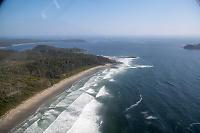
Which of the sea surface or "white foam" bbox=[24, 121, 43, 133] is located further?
the sea surface


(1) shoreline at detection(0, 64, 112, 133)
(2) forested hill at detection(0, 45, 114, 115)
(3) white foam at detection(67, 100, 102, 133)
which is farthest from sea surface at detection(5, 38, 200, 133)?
(2) forested hill at detection(0, 45, 114, 115)

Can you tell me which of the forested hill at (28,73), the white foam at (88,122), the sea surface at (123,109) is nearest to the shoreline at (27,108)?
the forested hill at (28,73)

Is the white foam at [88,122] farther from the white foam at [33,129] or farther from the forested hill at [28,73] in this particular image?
the forested hill at [28,73]

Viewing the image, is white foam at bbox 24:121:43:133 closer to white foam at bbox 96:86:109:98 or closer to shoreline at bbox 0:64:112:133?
shoreline at bbox 0:64:112:133

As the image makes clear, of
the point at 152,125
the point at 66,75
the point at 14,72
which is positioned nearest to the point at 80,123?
the point at 152,125

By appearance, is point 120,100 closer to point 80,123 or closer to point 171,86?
point 80,123

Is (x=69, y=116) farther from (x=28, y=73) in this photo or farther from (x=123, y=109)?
(x=28, y=73)

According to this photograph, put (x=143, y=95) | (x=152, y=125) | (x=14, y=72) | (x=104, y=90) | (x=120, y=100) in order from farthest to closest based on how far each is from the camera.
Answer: (x=14, y=72) → (x=104, y=90) → (x=143, y=95) → (x=120, y=100) → (x=152, y=125)

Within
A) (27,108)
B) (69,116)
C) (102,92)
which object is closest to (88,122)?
(69,116)

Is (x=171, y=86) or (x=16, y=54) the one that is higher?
(x=16, y=54)
